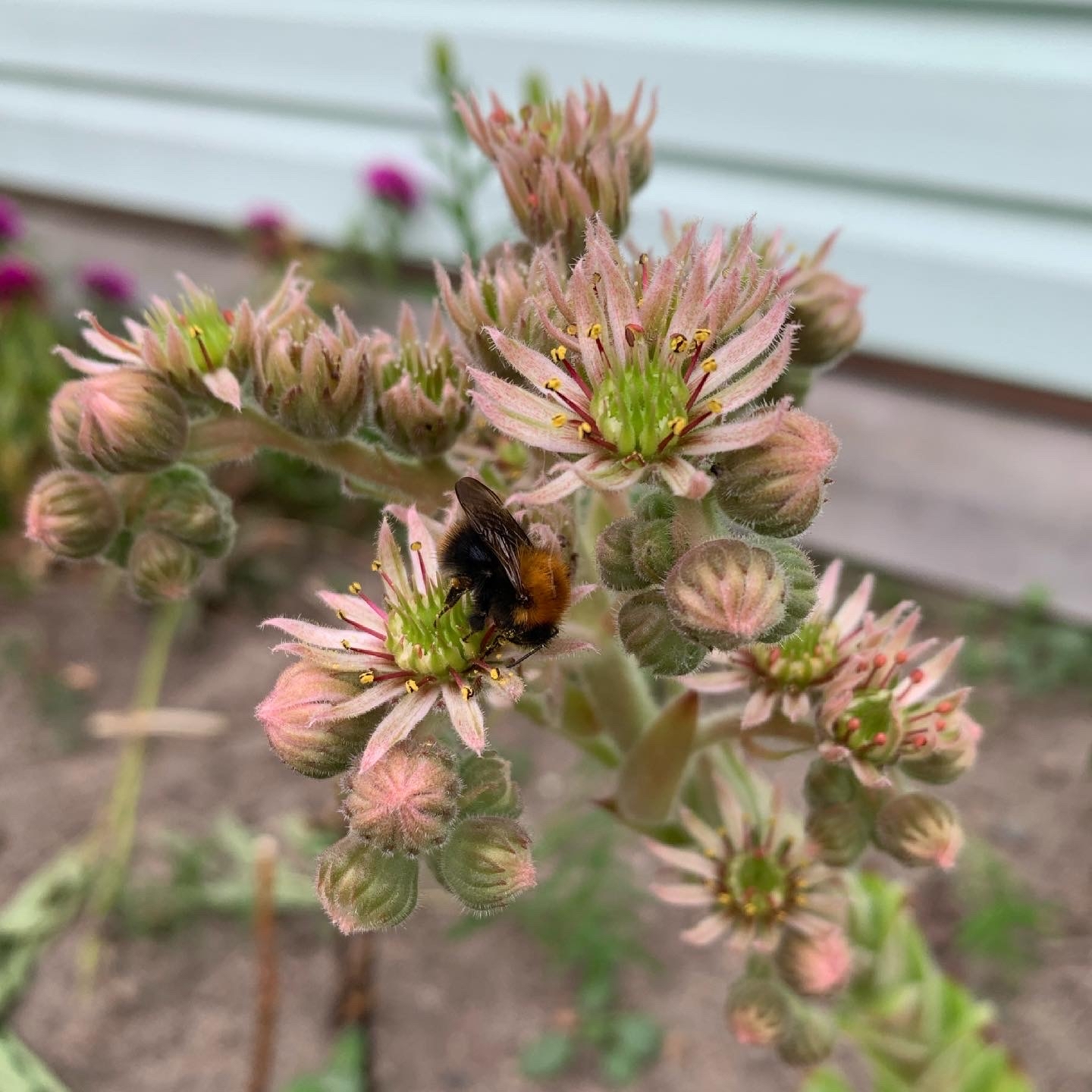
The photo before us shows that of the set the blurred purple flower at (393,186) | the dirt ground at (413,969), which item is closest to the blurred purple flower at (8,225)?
the blurred purple flower at (393,186)

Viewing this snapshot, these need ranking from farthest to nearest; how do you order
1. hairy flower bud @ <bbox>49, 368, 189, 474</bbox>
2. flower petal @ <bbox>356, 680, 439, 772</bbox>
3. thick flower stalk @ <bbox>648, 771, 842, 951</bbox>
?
thick flower stalk @ <bbox>648, 771, 842, 951</bbox>, hairy flower bud @ <bbox>49, 368, 189, 474</bbox>, flower petal @ <bbox>356, 680, 439, 772</bbox>

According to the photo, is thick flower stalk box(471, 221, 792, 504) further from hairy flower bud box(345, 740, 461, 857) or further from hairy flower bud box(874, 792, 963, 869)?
hairy flower bud box(874, 792, 963, 869)

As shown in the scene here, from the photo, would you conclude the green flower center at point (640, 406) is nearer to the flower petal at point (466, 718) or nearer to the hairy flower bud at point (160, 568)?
the flower petal at point (466, 718)

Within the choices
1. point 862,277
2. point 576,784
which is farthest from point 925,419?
point 576,784

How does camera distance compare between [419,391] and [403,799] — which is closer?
[403,799]

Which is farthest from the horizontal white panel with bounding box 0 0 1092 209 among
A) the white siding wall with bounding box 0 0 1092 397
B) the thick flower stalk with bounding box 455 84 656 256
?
the thick flower stalk with bounding box 455 84 656 256

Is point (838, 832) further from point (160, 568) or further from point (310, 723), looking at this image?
point (160, 568)

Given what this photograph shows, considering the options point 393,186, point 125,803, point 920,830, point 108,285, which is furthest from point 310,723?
point 108,285
